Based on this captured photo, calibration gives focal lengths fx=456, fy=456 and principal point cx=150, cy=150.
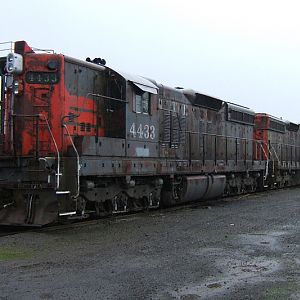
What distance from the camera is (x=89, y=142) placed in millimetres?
9500

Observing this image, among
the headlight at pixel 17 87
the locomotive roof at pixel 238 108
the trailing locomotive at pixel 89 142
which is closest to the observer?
the trailing locomotive at pixel 89 142

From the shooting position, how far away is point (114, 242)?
776 cm

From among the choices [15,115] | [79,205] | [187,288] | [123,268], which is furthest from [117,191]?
[187,288]

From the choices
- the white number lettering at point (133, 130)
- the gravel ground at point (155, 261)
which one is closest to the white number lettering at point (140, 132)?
the white number lettering at point (133, 130)

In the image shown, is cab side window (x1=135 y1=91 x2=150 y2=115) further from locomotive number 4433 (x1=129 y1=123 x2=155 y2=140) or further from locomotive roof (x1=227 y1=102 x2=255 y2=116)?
locomotive roof (x1=227 y1=102 x2=255 y2=116)

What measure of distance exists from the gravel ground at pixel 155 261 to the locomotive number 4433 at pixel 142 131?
7.40 ft

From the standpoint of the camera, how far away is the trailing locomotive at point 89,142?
8.99 metres

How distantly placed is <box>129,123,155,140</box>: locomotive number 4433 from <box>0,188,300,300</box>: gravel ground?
2256mm

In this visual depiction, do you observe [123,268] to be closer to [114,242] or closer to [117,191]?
[114,242]

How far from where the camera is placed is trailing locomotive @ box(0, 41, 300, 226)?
8992 mm

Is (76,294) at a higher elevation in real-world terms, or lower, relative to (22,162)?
lower

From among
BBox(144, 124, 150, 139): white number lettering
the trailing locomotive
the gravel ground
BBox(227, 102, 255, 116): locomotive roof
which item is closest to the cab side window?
the trailing locomotive

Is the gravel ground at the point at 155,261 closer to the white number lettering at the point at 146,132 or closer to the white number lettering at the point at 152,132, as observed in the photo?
the white number lettering at the point at 146,132

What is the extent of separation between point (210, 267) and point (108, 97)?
18.9ft
